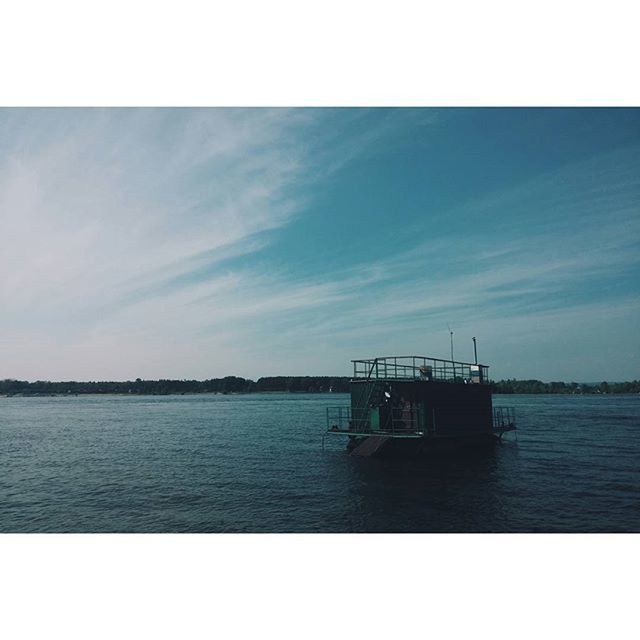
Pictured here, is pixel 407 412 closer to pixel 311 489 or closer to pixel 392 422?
pixel 392 422

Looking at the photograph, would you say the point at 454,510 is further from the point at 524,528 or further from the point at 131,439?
the point at 131,439

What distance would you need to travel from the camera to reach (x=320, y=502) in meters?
19.1

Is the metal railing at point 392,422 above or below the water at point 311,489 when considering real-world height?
above

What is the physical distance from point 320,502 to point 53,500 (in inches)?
490

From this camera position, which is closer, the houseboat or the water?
the water

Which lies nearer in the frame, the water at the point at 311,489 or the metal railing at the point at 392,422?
→ the water at the point at 311,489

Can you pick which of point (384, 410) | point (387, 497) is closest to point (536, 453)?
point (384, 410)

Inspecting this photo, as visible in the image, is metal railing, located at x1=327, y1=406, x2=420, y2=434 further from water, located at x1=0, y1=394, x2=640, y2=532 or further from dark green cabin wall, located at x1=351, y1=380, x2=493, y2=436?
water, located at x1=0, y1=394, x2=640, y2=532

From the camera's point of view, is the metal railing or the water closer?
the water

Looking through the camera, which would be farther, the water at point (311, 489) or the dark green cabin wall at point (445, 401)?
the dark green cabin wall at point (445, 401)

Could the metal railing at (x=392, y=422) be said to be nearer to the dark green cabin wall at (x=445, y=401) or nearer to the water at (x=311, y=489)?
the dark green cabin wall at (x=445, y=401)

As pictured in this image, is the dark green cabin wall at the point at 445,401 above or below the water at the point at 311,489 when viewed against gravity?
above

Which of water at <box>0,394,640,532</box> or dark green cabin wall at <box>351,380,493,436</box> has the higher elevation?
dark green cabin wall at <box>351,380,493,436</box>

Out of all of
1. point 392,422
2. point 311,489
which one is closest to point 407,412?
point 392,422
